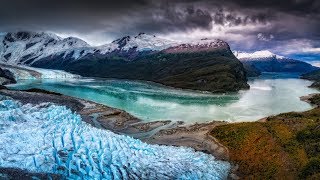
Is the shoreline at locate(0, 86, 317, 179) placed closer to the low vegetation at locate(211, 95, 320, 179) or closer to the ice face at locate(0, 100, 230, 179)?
the low vegetation at locate(211, 95, 320, 179)

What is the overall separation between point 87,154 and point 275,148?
35.8 m

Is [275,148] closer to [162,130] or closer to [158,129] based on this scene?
[162,130]

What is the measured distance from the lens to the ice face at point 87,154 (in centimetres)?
5625

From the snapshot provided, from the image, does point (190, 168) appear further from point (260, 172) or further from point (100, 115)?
point (100, 115)

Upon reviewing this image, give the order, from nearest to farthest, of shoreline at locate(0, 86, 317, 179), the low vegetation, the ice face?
the ice face < the low vegetation < shoreline at locate(0, 86, 317, 179)

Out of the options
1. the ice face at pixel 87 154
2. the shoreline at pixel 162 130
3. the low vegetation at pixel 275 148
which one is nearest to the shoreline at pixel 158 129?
the shoreline at pixel 162 130

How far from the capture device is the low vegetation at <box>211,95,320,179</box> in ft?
197

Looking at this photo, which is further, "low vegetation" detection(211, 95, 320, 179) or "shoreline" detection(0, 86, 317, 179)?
"shoreline" detection(0, 86, 317, 179)

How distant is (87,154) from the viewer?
63.2m

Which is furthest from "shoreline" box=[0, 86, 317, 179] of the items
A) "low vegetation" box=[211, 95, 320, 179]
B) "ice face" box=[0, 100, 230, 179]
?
"ice face" box=[0, 100, 230, 179]

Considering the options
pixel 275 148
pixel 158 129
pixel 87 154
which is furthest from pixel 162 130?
pixel 87 154

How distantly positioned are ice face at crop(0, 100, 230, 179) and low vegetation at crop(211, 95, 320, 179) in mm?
5405

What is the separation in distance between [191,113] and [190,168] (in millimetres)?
60940

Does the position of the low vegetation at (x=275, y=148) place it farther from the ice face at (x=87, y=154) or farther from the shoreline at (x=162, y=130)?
the ice face at (x=87, y=154)
